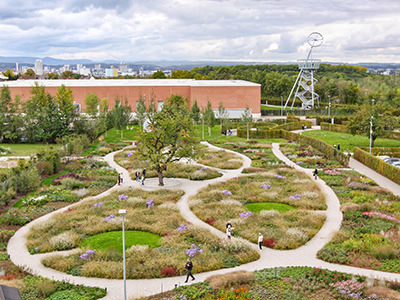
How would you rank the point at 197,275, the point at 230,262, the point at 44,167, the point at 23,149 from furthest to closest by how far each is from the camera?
1. the point at 23,149
2. the point at 44,167
3. the point at 230,262
4. the point at 197,275

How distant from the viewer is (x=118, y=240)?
73.0 feet

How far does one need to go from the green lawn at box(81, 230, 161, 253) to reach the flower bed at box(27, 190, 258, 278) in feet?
1.03

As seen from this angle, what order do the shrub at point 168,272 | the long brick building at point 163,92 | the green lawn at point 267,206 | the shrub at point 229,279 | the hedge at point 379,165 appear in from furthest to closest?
the long brick building at point 163,92, the hedge at point 379,165, the green lawn at point 267,206, the shrub at point 168,272, the shrub at point 229,279

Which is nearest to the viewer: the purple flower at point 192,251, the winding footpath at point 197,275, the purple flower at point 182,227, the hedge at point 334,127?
the winding footpath at point 197,275

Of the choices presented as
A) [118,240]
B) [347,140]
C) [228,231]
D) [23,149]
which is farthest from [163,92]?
[228,231]

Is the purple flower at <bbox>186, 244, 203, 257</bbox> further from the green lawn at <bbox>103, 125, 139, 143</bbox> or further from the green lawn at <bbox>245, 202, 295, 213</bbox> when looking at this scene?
the green lawn at <bbox>103, 125, 139, 143</bbox>

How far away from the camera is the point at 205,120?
214 ft

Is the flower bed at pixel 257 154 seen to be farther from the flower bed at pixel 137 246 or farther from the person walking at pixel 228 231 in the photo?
the person walking at pixel 228 231

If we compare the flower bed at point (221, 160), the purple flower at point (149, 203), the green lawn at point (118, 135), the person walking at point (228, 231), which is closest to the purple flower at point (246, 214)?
the person walking at point (228, 231)

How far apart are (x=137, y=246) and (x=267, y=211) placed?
9.22m

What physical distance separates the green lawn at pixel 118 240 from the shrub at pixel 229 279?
535cm

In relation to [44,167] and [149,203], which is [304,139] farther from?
[44,167]

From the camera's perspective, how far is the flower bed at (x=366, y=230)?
62.6 ft

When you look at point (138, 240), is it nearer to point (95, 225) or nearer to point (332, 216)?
point (95, 225)
